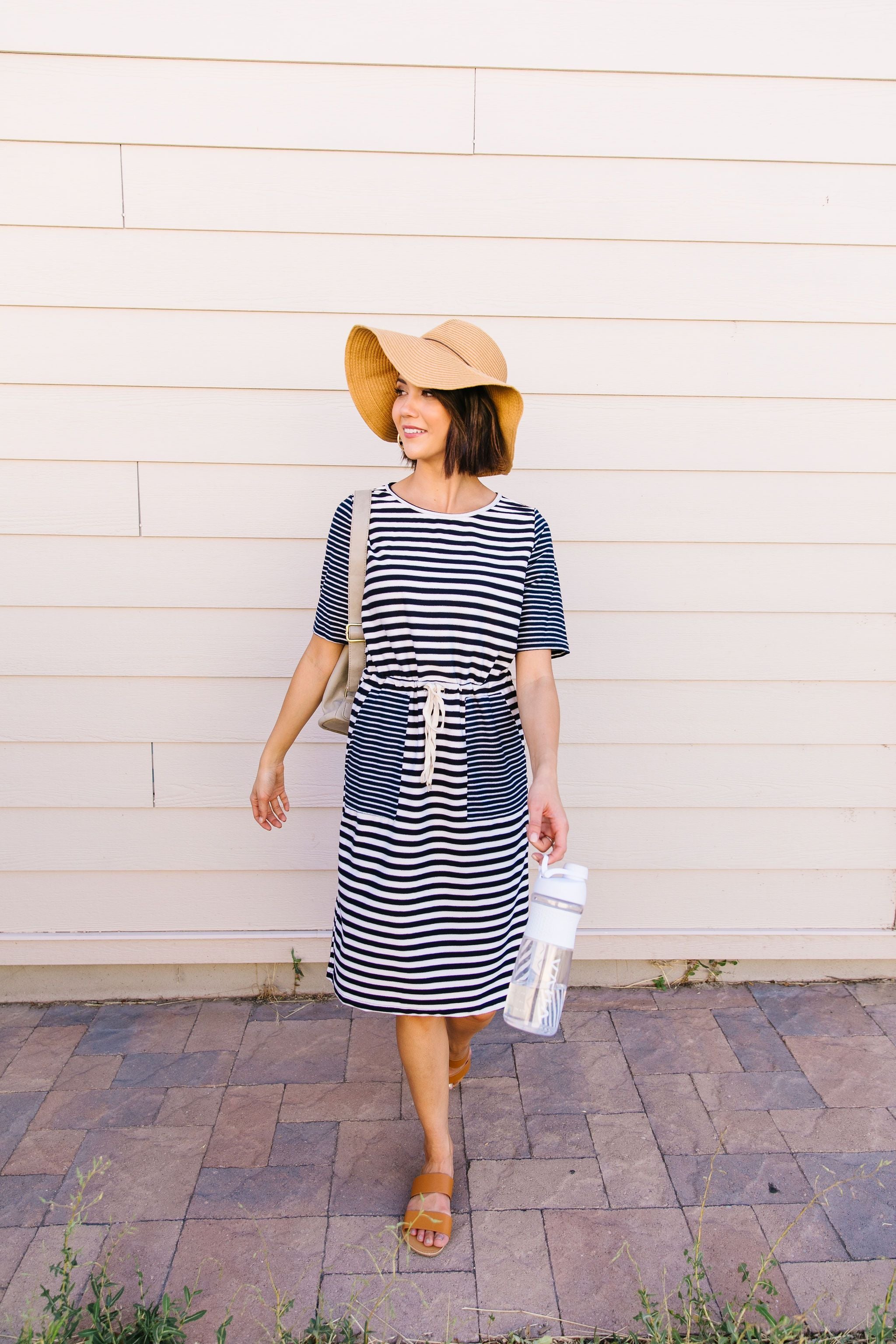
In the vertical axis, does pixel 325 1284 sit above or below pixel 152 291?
below

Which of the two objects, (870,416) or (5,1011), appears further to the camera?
(5,1011)

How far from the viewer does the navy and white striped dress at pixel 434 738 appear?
6.53 ft

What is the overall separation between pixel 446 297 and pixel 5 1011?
2389 millimetres

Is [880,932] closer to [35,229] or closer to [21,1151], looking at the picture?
[21,1151]

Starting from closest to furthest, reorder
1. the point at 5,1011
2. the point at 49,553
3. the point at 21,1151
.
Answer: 1. the point at 21,1151
2. the point at 49,553
3. the point at 5,1011

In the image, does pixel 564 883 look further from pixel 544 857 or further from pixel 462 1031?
pixel 462 1031

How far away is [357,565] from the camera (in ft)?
6.66

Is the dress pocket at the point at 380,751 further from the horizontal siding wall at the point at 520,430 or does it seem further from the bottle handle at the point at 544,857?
the horizontal siding wall at the point at 520,430

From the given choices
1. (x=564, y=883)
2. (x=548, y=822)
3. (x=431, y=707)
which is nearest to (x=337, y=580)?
(x=431, y=707)

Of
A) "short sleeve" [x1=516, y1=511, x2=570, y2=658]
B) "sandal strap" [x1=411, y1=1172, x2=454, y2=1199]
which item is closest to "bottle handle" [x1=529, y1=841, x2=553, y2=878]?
"short sleeve" [x1=516, y1=511, x2=570, y2=658]

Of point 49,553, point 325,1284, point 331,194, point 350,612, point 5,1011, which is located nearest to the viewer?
point 325,1284

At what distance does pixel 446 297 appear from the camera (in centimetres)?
252

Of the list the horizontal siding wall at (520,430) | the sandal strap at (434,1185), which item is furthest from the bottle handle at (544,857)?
the horizontal siding wall at (520,430)

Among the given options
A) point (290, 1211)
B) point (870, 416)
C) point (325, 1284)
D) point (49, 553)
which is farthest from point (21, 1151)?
point (870, 416)
